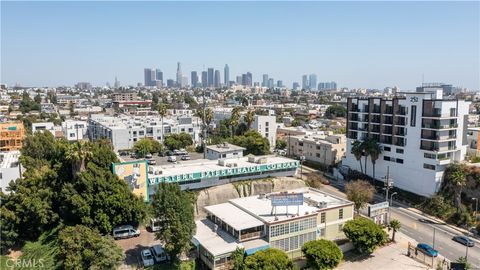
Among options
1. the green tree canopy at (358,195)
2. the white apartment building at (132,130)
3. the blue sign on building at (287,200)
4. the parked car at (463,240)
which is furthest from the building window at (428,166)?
the white apartment building at (132,130)

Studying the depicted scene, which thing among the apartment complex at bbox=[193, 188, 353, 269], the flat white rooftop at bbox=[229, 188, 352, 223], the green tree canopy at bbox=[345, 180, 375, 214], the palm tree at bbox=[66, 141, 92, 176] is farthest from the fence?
the palm tree at bbox=[66, 141, 92, 176]

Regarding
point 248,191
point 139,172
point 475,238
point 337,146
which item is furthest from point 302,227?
point 337,146

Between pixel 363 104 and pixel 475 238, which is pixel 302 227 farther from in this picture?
pixel 363 104

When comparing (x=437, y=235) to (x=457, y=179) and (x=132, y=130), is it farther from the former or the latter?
(x=132, y=130)

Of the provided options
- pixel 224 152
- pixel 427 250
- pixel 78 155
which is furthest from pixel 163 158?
pixel 427 250

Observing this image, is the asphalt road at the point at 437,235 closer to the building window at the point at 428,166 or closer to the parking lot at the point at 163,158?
the building window at the point at 428,166

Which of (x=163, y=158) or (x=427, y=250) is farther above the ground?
(x=163, y=158)
